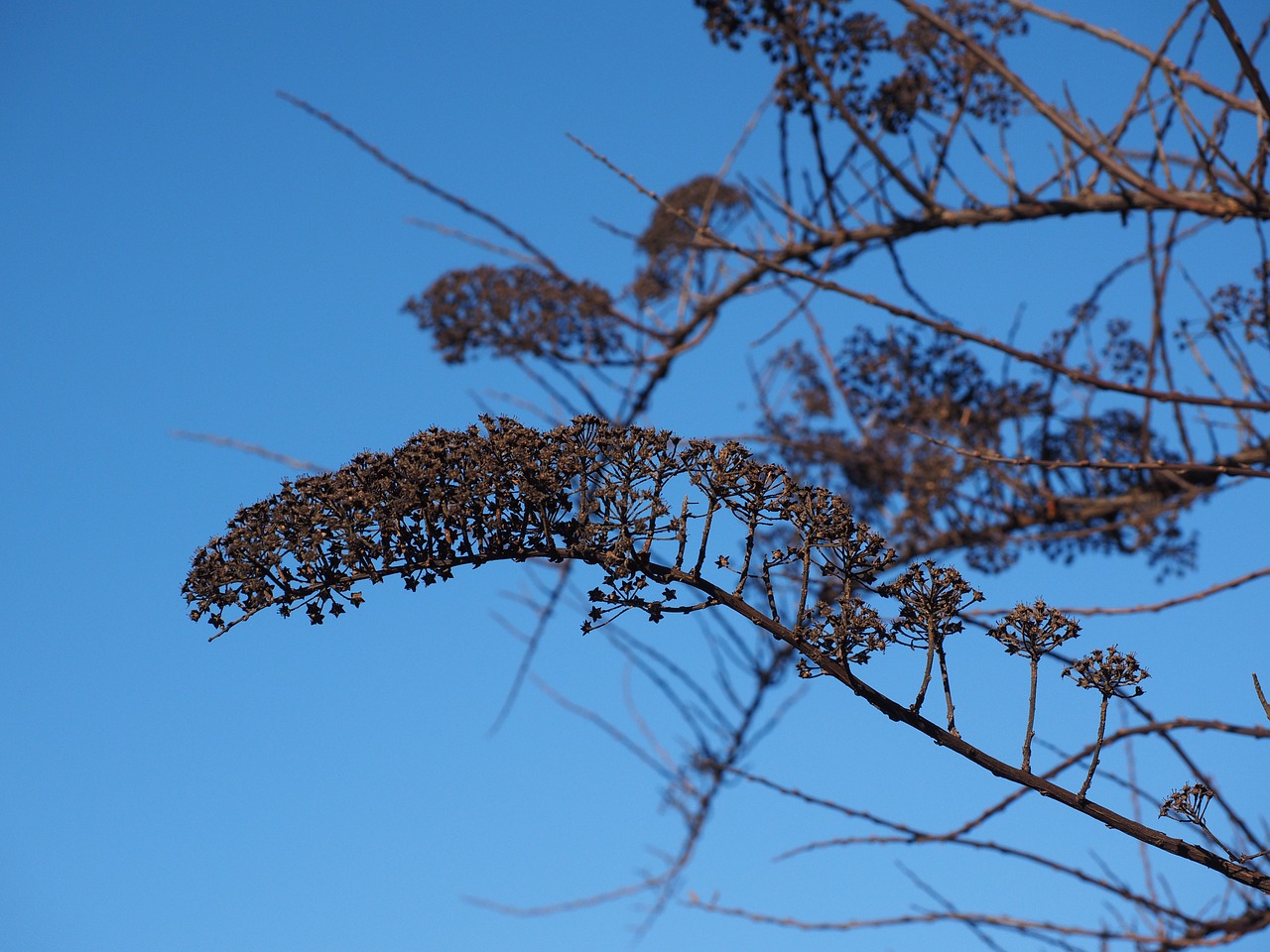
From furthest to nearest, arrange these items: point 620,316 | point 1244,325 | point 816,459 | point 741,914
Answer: point 816,459 < point 620,316 < point 1244,325 < point 741,914

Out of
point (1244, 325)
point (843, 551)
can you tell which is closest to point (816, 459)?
A: point (1244, 325)

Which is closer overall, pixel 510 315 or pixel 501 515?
pixel 501 515

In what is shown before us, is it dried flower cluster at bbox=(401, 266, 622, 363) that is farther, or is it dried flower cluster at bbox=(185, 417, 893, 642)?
dried flower cluster at bbox=(401, 266, 622, 363)

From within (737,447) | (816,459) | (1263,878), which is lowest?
(1263,878)

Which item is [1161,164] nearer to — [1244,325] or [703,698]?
[1244,325]

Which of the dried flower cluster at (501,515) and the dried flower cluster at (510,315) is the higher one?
the dried flower cluster at (510,315)

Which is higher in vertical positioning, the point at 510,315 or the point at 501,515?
the point at 510,315

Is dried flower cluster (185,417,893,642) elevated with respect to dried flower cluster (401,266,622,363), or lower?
lower

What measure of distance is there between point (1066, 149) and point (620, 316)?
253cm

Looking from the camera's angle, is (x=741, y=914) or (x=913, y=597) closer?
(x=913, y=597)

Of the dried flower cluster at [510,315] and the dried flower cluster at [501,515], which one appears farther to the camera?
the dried flower cluster at [510,315]

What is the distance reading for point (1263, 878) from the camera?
2455mm

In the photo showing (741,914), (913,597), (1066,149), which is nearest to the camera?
(913,597)

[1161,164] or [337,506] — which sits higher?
[1161,164]
